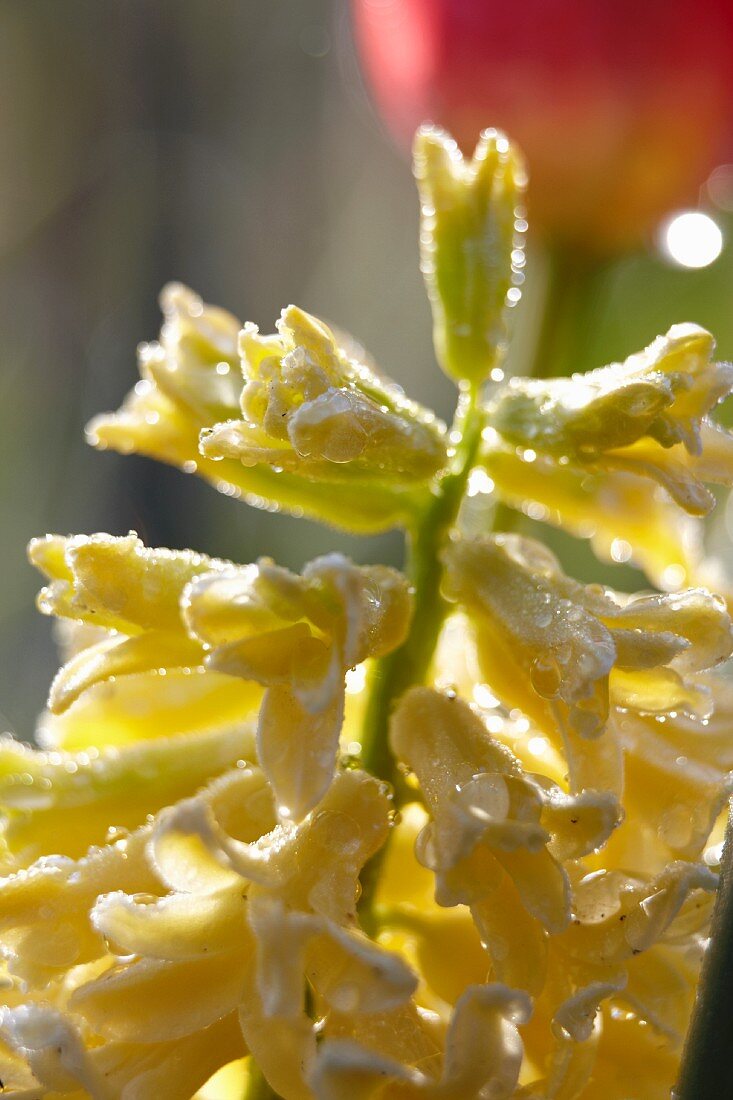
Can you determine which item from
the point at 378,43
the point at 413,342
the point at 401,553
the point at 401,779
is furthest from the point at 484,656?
the point at 413,342

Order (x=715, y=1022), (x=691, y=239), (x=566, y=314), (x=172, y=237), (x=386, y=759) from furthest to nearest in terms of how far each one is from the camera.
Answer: (x=172, y=237) < (x=691, y=239) < (x=566, y=314) < (x=386, y=759) < (x=715, y=1022)

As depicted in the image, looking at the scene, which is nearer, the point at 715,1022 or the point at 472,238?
the point at 715,1022

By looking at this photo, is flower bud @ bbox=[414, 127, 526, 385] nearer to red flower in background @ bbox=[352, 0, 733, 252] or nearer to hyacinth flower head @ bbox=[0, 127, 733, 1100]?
hyacinth flower head @ bbox=[0, 127, 733, 1100]

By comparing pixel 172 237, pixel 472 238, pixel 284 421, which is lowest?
pixel 284 421

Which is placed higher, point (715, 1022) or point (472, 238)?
point (472, 238)

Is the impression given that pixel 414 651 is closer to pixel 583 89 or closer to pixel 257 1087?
pixel 257 1087

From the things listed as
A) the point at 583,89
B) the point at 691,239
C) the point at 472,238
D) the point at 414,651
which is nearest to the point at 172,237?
the point at 691,239

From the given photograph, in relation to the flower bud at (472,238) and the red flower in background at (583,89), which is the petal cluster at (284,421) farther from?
the red flower in background at (583,89)

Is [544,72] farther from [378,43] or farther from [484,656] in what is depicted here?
[484,656]
